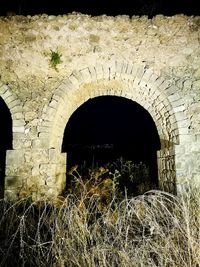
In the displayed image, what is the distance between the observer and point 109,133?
10.3m

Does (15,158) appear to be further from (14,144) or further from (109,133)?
(109,133)

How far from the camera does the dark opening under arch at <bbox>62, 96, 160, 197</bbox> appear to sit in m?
9.14

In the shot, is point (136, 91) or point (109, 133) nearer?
point (136, 91)

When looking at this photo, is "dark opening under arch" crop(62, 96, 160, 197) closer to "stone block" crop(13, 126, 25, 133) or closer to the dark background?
the dark background

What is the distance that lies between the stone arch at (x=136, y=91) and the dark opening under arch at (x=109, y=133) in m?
3.33

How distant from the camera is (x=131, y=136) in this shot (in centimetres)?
988

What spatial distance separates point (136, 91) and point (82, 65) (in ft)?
4.27

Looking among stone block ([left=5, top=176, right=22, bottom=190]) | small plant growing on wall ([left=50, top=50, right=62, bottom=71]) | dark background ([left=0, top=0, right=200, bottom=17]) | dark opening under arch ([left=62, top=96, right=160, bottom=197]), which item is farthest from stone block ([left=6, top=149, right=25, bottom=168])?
dark background ([left=0, top=0, right=200, bottom=17])

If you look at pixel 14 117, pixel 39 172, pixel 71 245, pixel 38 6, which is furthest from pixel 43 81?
pixel 38 6

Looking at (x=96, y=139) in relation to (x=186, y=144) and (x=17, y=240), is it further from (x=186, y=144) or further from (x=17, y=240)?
(x=17, y=240)

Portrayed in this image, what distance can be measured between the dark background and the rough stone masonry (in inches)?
213

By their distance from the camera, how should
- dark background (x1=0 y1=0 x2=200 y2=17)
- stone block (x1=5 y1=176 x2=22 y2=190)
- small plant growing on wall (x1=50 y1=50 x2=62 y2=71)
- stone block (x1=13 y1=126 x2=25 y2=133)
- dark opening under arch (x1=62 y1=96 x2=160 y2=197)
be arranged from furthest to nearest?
1. dark background (x1=0 y1=0 x2=200 y2=17)
2. dark opening under arch (x1=62 y1=96 x2=160 y2=197)
3. small plant growing on wall (x1=50 y1=50 x2=62 y2=71)
4. stone block (x1=13 y1=126 x2=25 y2=133)
5. stone block (x1=5 y1=176 x2=22 y2=190)

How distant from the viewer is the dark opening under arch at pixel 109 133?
9141 millimetres

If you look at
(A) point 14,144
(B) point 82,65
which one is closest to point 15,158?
(A) point 14,144
